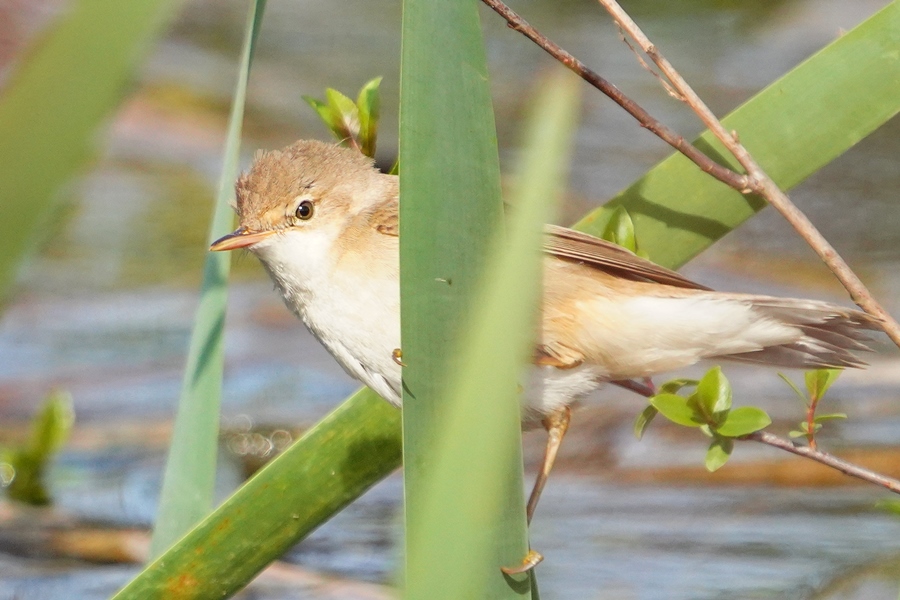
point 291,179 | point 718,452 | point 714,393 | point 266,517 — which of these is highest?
point 291,179

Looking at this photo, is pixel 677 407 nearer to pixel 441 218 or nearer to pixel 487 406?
pixel 441 218

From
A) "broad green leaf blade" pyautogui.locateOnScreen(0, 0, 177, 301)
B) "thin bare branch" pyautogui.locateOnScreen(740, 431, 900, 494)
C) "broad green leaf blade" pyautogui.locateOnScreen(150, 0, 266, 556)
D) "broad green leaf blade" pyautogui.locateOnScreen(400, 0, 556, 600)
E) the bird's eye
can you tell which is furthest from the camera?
the bird's eye

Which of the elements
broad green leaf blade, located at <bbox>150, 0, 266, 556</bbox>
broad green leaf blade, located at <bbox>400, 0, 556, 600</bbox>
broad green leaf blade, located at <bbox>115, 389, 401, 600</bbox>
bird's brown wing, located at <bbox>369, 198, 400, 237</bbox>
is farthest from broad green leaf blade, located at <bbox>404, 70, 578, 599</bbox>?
bird's brown wing, located at <bbox>369, 198, 400, 237</bbox>

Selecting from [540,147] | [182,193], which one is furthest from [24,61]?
[182,193]

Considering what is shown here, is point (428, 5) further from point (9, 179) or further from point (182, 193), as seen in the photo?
point (182, 193)

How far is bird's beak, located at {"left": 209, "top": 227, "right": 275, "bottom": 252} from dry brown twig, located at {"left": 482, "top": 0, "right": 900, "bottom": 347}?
76cm

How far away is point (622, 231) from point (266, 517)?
0.92 meters

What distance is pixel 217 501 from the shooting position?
4.08 m

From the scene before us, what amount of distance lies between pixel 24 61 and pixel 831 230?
589cm

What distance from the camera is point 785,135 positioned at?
84.7 inches

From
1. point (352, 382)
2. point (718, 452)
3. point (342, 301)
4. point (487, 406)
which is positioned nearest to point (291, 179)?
point (342, 301)

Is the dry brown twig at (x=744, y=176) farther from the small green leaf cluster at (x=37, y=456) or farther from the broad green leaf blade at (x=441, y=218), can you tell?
the small green leaf cluster at (x=37, y=456)

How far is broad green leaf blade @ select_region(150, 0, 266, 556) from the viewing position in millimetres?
2068

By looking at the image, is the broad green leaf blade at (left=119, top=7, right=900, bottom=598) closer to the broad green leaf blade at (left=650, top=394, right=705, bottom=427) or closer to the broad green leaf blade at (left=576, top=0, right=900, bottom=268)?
the broad green leaf blade at (left=576, top=0, right=900, bottom=268)
